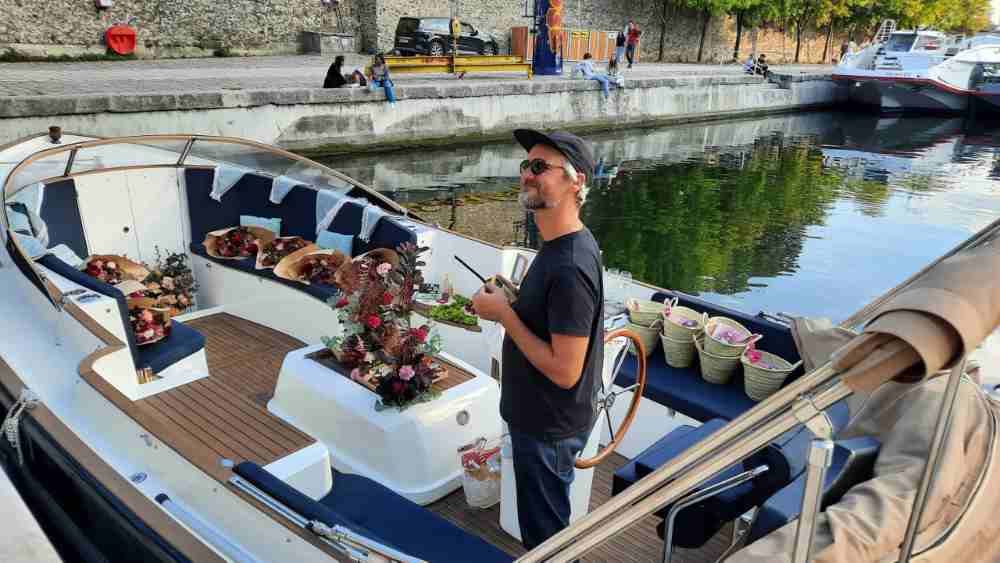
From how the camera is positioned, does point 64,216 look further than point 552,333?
Yes

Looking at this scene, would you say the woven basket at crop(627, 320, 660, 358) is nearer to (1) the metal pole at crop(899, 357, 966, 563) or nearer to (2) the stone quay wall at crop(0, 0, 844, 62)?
(1) the metal pole at crop(899, 357, 966, 563)

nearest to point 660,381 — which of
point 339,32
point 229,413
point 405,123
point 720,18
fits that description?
point 229,413

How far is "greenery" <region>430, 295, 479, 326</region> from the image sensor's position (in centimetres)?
453

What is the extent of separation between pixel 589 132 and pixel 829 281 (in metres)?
10.4

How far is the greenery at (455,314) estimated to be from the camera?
453cm

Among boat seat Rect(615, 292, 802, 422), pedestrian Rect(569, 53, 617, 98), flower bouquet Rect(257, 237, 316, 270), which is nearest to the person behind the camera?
boat seat Rect(615, 292, 802, 422)

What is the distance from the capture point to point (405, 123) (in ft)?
47.6

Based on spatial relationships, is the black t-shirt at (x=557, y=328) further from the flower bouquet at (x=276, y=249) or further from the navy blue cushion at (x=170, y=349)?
the flower bouquet at (x=276, y=249)

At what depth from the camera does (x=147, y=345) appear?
4.01 metres

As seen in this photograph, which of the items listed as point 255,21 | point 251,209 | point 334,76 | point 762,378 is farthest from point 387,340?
point 255,21

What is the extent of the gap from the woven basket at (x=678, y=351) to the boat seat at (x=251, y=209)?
8.28 feet

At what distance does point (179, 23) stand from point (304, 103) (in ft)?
22.9

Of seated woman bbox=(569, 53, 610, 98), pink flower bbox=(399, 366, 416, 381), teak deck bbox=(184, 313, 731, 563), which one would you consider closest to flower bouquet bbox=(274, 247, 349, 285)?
teak deck bbox=(184, 313, 731, 563)

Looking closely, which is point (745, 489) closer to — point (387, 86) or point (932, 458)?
point (932, 458)
